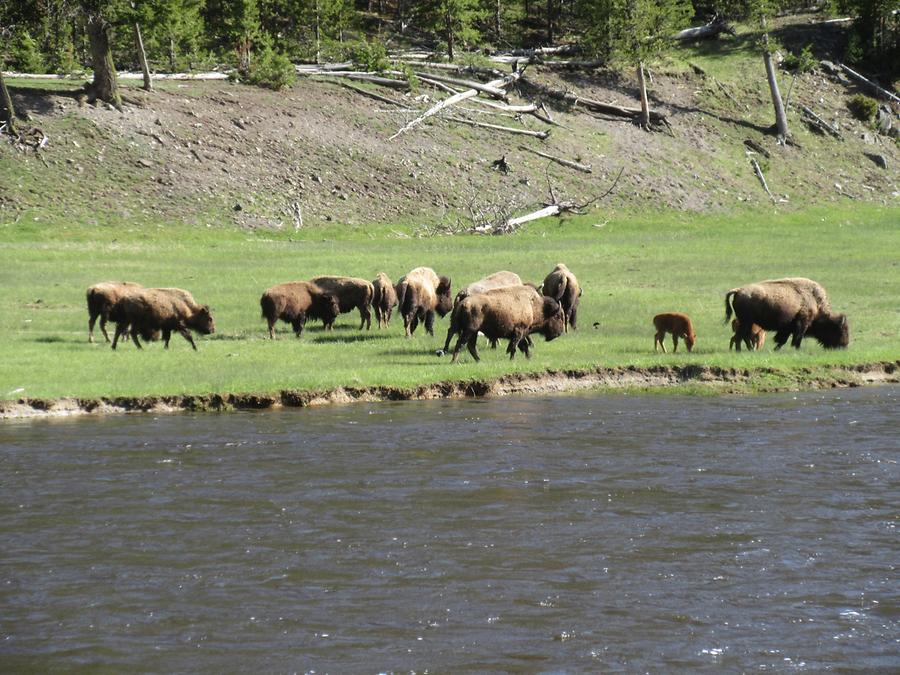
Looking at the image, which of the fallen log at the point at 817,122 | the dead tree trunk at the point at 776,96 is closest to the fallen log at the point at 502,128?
the dead tree trunk at the point at 776,96

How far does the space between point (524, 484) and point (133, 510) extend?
4.10 m

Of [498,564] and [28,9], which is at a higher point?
[28,9]

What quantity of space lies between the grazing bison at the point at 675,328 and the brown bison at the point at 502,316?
1.97m

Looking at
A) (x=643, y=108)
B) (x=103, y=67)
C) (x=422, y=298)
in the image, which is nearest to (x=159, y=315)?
(x=422, y=298)

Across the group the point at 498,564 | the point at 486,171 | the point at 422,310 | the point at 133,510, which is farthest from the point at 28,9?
the point at 498,564

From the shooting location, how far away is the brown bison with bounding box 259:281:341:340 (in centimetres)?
2497

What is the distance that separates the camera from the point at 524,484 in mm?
14039

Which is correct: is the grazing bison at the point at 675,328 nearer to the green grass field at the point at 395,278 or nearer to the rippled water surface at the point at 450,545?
the green grass field at the point at 395,278

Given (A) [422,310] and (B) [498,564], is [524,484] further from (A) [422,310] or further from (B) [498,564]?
(A) [422,310]

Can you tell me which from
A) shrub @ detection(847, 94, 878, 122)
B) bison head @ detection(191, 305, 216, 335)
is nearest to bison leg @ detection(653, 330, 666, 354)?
bison head @ detection(191, 305, 216, 335)

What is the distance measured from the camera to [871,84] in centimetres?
6650

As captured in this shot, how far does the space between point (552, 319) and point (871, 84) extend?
4929 cm

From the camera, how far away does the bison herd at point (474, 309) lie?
21797mm

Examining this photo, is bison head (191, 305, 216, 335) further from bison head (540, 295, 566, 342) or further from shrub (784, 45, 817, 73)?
shrub (784, 45, 817, 73)
